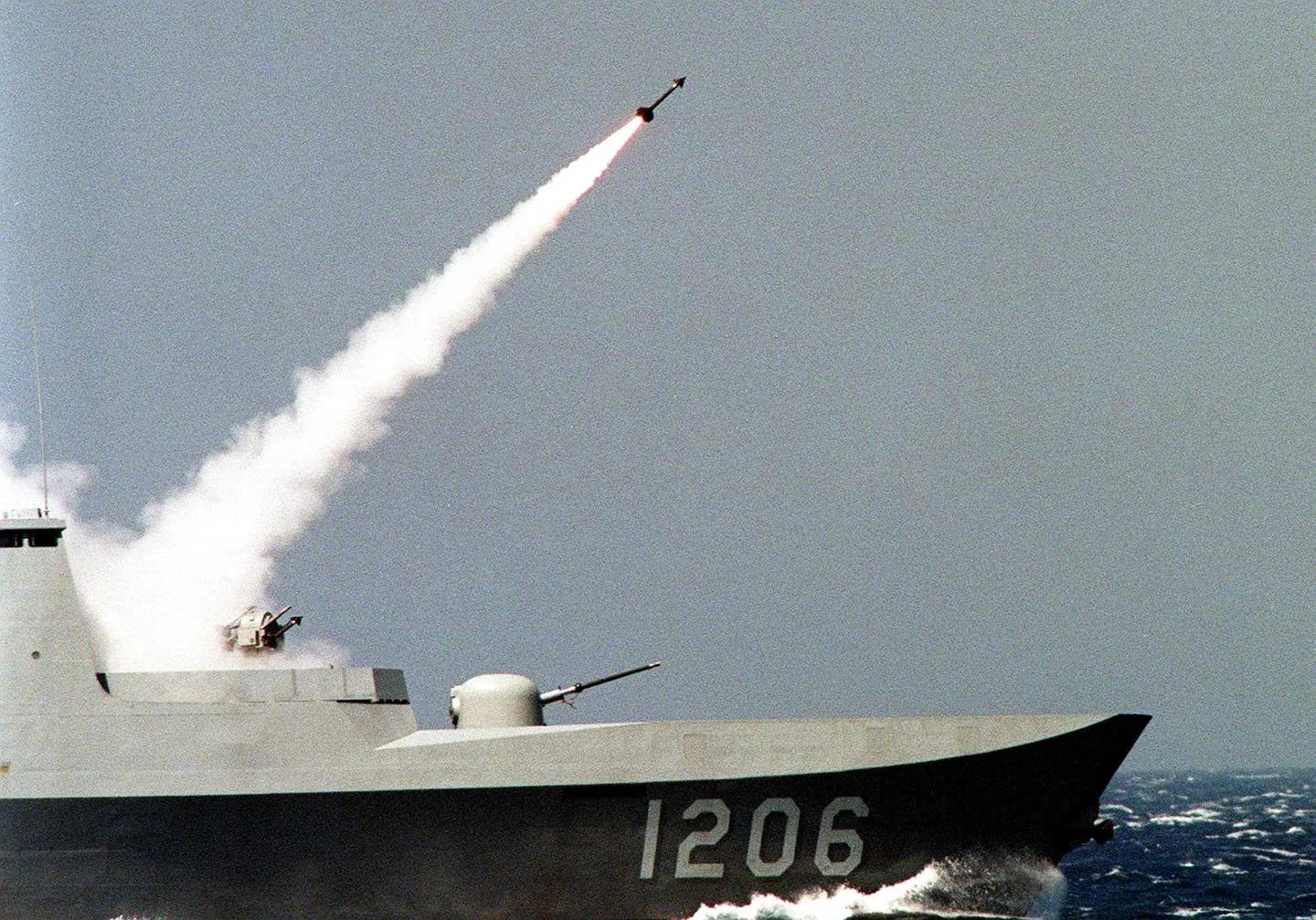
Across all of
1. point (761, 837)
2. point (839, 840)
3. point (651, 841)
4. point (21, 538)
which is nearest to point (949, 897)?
point (839, 840)

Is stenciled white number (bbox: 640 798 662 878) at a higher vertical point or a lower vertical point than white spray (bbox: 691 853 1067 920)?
higher

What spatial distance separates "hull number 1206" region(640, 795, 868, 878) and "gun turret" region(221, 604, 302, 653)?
5237 mm

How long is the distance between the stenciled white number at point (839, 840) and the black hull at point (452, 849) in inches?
0.6

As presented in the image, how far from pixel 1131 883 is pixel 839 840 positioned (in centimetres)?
934

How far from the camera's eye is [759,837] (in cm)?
1897

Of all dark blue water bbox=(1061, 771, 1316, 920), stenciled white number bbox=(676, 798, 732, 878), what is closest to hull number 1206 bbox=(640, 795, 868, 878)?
stenciled white number bbox=(676, 798, 732, 878)

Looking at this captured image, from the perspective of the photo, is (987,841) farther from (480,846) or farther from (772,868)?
(480,846)

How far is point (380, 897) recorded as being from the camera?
18.9 m

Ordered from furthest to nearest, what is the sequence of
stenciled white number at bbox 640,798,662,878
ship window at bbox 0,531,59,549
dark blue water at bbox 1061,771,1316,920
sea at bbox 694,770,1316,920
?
dark blue water at bbox 1061,771,1316,920 → ship window at bbox 0,531,59,549 → sea at bbox 694,770,1316,920 → stenciled white number at bbox 640,798,662,878

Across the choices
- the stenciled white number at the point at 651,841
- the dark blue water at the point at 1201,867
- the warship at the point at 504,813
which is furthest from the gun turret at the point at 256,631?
the dark blue water at the point at 1201,867

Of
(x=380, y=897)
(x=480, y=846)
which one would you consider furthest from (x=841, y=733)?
(x=380, y=897)

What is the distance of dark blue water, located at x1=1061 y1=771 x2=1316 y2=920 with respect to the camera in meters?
22.9

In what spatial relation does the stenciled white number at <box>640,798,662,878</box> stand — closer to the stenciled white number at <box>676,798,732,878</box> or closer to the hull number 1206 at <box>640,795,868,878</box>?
the hull number 1206 at <box>640,795,868,878</box>

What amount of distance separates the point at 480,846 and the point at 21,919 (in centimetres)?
515
